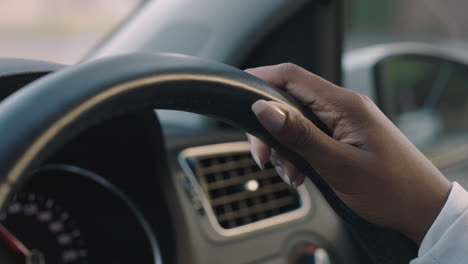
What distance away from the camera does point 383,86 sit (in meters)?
2.50

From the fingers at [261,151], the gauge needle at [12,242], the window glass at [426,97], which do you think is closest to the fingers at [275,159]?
the fingers at [261,151]

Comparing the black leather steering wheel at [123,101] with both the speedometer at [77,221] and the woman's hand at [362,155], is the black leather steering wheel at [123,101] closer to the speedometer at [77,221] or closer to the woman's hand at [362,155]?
the woman's hand at [362,155]

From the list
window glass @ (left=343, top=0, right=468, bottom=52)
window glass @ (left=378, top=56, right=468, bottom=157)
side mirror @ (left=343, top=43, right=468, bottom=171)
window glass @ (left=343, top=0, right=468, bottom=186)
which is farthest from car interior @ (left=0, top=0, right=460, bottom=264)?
window glass @ (left=343, top=0, right=468, bottom=52)

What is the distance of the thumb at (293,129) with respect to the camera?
2.15 feet

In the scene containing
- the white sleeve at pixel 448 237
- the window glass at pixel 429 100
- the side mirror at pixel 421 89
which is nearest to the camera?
the white sleeve at pixel 448 237

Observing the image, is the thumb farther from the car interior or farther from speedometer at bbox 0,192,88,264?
speedometer at bbox 0,192,88,264

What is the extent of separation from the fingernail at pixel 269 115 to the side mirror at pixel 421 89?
145cm

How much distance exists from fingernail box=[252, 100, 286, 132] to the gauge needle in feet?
1.76

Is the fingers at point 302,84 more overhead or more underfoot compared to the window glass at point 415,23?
more overhead

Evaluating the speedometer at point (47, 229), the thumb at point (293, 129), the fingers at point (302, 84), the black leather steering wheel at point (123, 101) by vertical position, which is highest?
the black leather steering wheel at point (123, 101)

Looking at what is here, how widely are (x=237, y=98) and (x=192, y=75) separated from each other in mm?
49

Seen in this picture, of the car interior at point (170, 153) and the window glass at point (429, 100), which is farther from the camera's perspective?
the window glass at point (429, 100)

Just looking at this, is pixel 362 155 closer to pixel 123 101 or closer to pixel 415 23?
pixel 123 101

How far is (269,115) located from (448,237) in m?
0.26
